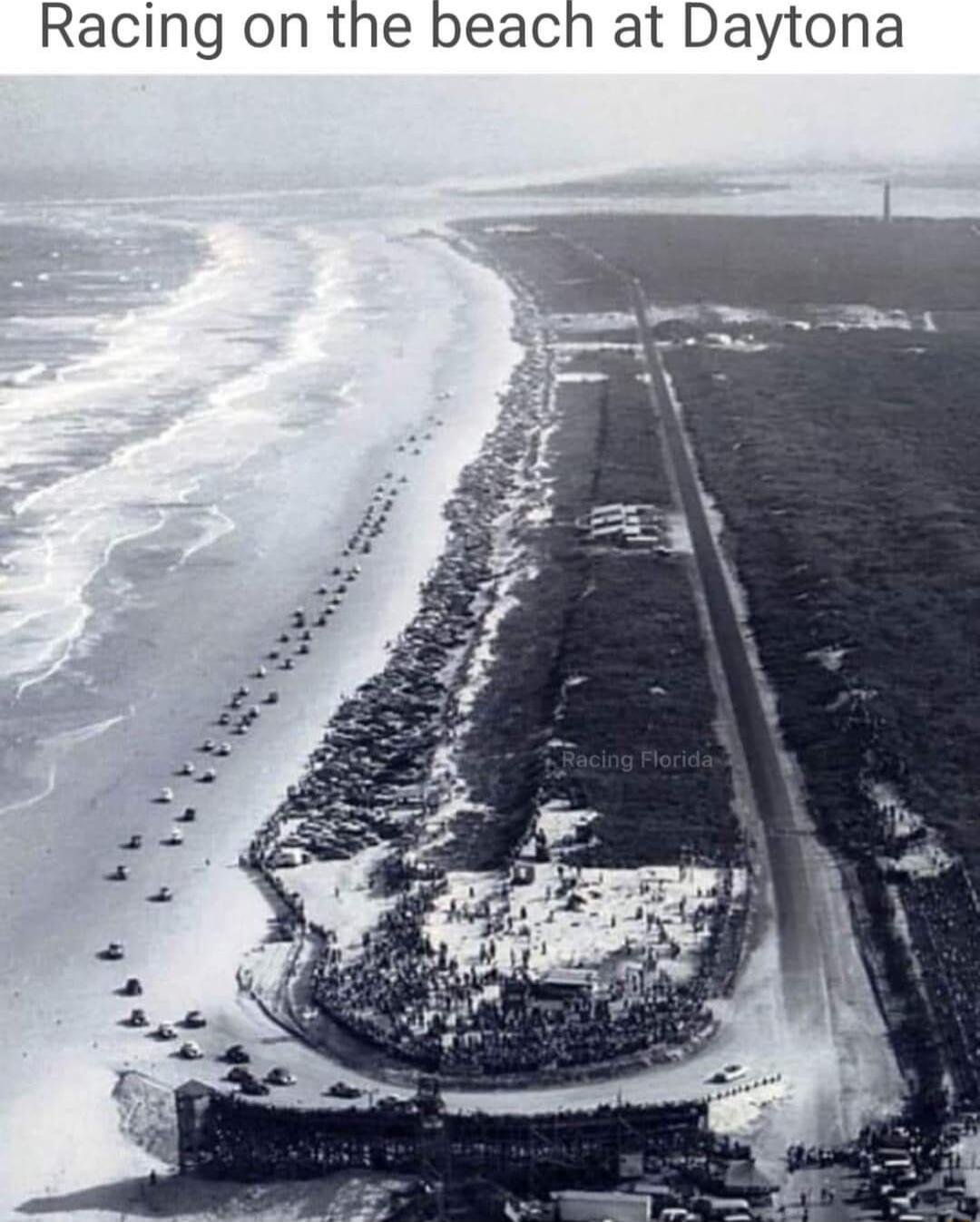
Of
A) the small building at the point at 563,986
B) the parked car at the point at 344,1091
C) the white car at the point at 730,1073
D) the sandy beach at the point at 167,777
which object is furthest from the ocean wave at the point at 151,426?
the white car at the point at 730,1073

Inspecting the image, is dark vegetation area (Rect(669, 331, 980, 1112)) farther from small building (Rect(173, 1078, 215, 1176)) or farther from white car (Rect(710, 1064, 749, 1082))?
small building (Rect(173, 1078, 215, 1176))

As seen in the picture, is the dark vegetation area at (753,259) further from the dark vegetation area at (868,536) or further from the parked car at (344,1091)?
the parked car at (344,1091)

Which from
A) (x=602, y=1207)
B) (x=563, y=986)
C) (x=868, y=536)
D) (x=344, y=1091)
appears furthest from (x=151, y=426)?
(x=602, y=1207)

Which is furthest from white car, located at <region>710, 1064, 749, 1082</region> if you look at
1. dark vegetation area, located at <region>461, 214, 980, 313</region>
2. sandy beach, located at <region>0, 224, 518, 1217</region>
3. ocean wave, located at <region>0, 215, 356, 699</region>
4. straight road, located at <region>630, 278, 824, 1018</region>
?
dark vegetation area, located at <region>461, 214, 980, 313</region>

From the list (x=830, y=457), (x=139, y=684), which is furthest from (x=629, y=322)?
(x=139, y=684)

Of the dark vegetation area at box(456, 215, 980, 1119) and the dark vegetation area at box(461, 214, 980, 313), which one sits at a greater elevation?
the dark vegetation area at box(461, 214, 980, 313)

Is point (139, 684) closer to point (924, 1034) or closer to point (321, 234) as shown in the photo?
point (924, 1034)
